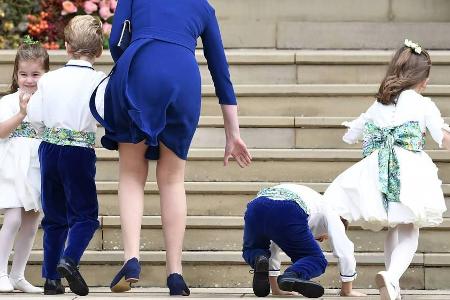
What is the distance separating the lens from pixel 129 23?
6.44 metres

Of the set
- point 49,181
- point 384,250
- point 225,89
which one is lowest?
point 384,250

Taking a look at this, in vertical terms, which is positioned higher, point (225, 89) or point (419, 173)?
point (225, 89)

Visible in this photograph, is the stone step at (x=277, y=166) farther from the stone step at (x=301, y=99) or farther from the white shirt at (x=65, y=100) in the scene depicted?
the white shirt at (x=65, y=100)

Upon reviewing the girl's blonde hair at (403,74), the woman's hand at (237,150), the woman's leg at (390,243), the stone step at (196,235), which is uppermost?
the girl's blonde hair at (403,74)

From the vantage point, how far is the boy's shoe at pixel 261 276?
6.49m

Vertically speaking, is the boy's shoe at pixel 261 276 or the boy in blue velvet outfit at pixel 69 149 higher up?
the boy in blue velvet outfit at pixel 69 149

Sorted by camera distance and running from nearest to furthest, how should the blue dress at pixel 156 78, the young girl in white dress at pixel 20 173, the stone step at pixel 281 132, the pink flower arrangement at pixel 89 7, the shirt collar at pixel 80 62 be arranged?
the blue dress at pixel 156 78 < the shirt collar at pixel 80 62 < the young girl in white dress at pixel 20 173 < the stone step at pixel 281 132 < the pink flower arrangement at pixel 89 7

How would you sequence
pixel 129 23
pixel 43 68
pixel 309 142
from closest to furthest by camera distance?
pixel 129 23
pixel 43 68
pixel 309 142

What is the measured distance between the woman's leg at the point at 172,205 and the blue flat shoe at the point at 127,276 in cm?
30

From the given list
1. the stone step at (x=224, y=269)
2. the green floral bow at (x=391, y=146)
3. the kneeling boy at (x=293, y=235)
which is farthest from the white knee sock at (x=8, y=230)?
the green floral bow at (x=391, y=146)

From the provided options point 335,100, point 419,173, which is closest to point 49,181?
point 419,173

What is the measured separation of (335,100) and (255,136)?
65 cm

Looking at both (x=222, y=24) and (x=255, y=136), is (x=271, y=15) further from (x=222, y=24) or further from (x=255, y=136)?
(x=255, y=136)

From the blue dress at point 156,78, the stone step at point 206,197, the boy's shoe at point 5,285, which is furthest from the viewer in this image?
the stone step at point 206,197
